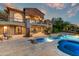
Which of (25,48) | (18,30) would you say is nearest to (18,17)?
(18,30)

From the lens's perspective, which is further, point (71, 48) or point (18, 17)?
point (18, 17)

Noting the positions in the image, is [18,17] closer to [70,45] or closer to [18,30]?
[18,30]

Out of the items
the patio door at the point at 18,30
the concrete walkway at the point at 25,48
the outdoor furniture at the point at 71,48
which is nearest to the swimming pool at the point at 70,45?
the outdoor furniture at the point at 71,48

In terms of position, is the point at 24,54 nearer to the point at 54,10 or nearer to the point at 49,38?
the point at 49,38

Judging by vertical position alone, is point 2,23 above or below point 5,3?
below

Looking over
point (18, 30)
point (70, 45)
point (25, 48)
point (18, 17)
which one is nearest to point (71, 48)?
point (70, 45)

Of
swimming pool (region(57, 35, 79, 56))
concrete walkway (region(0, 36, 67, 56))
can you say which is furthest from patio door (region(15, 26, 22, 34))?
swimming pool (region(57, 35, 79, 56))

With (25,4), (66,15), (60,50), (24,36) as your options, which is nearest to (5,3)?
(25,4)

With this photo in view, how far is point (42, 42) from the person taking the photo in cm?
275

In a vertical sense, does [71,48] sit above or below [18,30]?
below

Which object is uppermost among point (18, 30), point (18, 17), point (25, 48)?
point (18, 17)

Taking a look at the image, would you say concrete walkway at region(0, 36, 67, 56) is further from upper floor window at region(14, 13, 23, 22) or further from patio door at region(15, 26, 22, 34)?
upper floor window at region(14, 13, 23, 22)

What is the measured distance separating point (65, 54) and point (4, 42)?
109 cm

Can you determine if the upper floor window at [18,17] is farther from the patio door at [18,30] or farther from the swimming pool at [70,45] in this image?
the swimming pool at [70,45]
